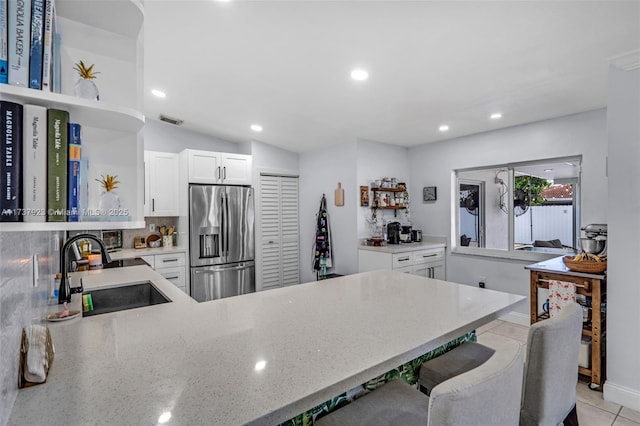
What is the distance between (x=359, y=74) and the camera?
259cm

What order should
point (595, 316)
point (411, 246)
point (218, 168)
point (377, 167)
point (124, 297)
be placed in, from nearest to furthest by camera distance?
point (124, 297) → point (595, 316) → point (411, 246) → point (218, 168) → point (377, 167)

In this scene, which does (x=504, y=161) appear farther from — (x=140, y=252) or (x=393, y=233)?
(x=140, y=252)

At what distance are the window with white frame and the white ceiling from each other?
685mm

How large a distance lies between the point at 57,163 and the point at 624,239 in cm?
298

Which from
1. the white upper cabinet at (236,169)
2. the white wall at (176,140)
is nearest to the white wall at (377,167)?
the white upper cabinet at (236,169)

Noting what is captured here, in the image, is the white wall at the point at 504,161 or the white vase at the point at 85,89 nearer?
the white vase at the point at 85,89

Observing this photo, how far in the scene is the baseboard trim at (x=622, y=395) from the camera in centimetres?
210

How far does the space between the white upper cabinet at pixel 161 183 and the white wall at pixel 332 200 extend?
1.96 metres

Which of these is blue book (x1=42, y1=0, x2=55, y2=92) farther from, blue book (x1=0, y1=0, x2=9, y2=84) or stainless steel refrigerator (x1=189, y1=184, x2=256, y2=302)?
stainless steel refrigerator (x1=189, y1=184, x2=256, y2=302)

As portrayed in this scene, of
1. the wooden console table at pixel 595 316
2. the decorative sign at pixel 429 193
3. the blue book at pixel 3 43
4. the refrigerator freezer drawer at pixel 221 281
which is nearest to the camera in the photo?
the blue book at pixel 3 43

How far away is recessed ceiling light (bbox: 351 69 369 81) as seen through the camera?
8.32ft

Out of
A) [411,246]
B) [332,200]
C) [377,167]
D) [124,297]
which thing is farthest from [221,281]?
[377,167]

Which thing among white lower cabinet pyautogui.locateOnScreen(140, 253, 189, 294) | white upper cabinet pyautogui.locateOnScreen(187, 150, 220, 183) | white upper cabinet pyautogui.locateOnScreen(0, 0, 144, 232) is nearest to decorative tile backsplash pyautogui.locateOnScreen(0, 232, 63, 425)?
white upper cabinet pyautogui.locateOnScreen(0, 0, 144, 232)

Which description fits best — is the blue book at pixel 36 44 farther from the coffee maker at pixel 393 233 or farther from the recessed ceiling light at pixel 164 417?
the coffee maker at pixel 393 233
